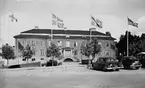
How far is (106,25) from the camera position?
1.16m

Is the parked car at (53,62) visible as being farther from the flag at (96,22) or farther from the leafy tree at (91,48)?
the flag at (96,22)

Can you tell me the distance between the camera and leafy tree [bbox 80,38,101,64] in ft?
3.65

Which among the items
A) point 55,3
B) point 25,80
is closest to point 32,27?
point 55,3

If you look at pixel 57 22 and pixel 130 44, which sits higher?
pixel 57 22

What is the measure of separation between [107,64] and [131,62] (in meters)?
0.19

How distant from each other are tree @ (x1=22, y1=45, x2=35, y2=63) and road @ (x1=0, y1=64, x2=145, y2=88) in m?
0.10

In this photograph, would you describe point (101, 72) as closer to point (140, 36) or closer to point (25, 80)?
point (140, 36)

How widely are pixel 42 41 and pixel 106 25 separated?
480 mm

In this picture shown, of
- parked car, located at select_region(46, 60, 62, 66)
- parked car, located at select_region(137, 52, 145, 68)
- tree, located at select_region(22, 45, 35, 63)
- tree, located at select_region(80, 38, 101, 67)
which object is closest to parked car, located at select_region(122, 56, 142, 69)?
parked car, located at select_region(137, 52, 145, 68)

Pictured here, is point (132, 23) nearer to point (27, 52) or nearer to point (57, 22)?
point (57, 22)

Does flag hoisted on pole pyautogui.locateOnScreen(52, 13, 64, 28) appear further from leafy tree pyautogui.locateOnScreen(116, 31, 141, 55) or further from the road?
leafy tree pyautogui.locateOnScreen(116, 31, 141, 55)

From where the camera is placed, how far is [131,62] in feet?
3.92

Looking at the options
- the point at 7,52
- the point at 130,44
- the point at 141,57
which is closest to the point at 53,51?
the point at 7,52

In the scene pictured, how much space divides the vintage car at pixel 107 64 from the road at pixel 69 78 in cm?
4
